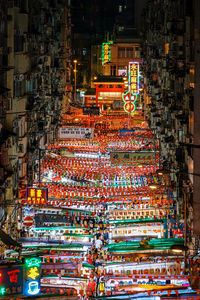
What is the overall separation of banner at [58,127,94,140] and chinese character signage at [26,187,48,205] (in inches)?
621

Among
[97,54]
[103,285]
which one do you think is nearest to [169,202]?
[103,285]

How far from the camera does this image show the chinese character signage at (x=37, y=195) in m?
30.6

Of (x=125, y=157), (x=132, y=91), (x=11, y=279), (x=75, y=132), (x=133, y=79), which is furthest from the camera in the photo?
(x=133, y=79)

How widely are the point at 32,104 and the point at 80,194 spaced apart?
569 centimetres

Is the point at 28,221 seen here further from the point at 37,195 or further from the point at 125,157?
the point at 125,157

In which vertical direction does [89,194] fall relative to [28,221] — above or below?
below

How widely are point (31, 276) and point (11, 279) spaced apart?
1.92 ft

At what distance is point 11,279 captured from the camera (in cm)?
1584

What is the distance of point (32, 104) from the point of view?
39906 millimetres

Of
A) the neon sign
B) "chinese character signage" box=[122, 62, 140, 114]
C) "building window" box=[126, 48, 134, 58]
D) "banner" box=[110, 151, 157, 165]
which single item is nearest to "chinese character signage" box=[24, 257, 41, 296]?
the neon sign

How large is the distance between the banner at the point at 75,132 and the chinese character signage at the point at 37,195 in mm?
15785

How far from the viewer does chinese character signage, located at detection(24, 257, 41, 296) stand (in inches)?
635

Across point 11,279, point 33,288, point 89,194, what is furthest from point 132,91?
point 11,279

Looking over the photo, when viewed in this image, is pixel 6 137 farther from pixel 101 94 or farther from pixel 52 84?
pixel 101 94
